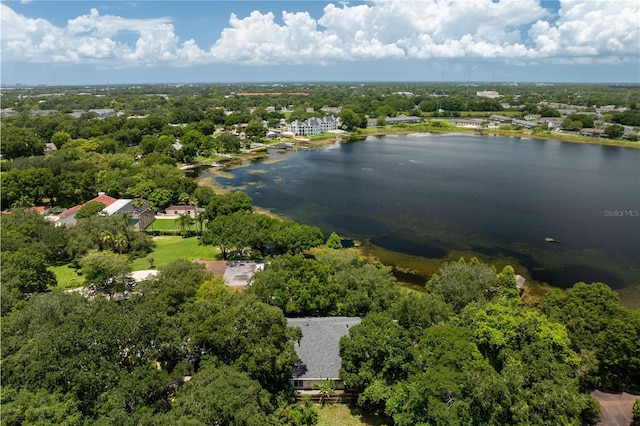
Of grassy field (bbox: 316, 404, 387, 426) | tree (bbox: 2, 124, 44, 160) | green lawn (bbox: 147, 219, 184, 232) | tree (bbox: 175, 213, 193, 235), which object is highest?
tree (bbox: 2, 124, 44, 160)

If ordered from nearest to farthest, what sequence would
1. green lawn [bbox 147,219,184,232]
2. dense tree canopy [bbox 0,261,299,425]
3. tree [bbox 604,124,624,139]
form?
dense tree canopy [bbox 0,261,299,425] < green lawn [bbox 147,219,184,232] < tree [bbox 604,124,624,139]

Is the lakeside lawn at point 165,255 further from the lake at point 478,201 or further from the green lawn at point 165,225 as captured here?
the lake at point 478,201

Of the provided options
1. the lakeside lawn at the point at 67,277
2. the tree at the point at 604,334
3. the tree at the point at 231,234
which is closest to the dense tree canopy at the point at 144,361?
the lakeside lawn at the point at 67,277

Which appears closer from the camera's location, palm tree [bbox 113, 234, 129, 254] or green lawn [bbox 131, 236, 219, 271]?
palm tree [bbox 113, 234, 129, 254]

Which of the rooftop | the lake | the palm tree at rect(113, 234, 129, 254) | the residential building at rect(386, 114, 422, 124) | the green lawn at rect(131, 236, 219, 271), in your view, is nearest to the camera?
the rooftop

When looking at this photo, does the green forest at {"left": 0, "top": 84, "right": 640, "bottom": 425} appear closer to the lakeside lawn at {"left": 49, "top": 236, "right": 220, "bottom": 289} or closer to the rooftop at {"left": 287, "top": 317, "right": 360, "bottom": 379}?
the rooftop at {"left": 287, "top": 317, "right": 360, "bottom": 379}

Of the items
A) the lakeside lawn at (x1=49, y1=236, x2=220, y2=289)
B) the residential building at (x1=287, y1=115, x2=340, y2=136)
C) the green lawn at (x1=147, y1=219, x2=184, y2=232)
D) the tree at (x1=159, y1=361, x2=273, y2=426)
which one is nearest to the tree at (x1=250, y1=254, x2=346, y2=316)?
the tree at (x1=159, y1=361, x2=273, y2=426)

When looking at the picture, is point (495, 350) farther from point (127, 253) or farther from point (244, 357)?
point (127, 253)
